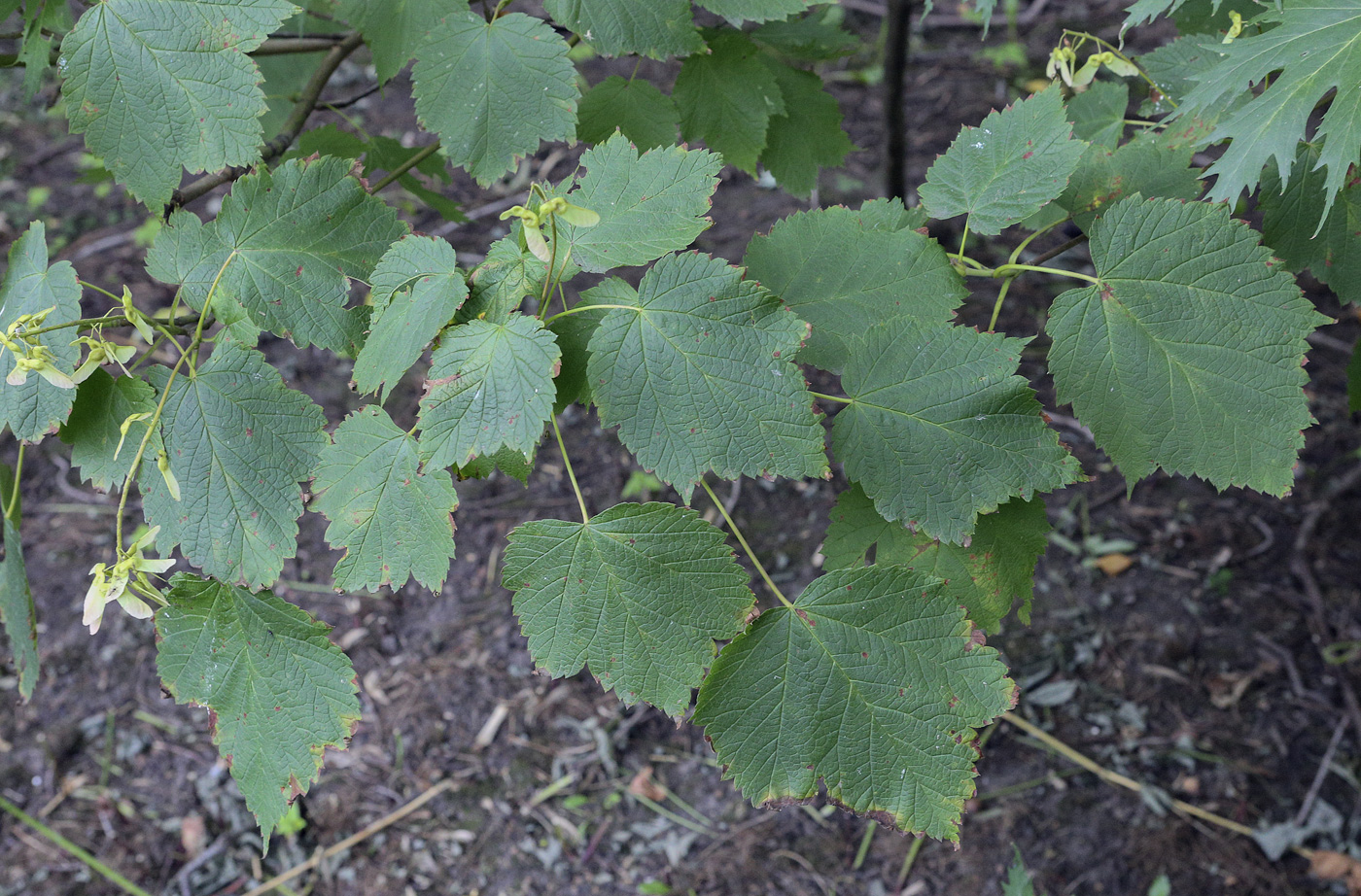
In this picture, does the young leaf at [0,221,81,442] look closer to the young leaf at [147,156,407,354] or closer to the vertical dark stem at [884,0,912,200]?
the young leaf at [147,156,407,354]

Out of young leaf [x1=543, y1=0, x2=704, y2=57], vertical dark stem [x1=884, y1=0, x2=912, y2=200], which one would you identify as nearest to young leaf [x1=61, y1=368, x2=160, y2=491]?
young leaf [x1=543, y1=0, x2=704, y2=57]

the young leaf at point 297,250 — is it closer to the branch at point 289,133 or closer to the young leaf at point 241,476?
the young leaf at point 241,476

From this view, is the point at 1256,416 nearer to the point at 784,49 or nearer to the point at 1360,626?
the point at 784,49

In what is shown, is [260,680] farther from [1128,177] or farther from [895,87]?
[895,87]

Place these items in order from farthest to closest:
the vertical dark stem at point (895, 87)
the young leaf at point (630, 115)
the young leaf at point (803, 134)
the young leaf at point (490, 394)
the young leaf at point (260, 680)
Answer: the vertical dark stem at point (895, 87), the young leaf at point (803, 134), the young leaf at point (630, 115), the young leaf at point (260, 680), the young leaf at point (490, 394)

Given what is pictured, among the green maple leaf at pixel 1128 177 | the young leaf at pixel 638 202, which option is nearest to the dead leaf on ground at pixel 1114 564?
the green maple leaf at pixel 1128 177

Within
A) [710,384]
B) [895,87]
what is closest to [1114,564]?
[895,87]
